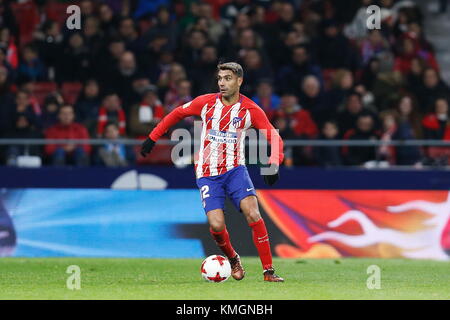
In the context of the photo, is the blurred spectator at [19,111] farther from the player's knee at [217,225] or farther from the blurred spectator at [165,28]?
the player's knee at [217,225]

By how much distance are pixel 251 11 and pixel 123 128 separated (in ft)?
13.1

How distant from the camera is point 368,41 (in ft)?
62.6

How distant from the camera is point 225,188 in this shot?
1088 cm

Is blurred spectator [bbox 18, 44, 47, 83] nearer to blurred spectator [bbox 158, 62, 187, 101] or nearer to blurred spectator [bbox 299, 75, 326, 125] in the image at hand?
blurred spectator [bbox 158, 62, 187, 101]

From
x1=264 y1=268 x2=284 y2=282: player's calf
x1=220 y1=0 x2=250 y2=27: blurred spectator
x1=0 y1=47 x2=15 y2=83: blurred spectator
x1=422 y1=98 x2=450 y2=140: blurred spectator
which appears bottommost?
x1=264 y1=268 x2=284 y2=282: player's calf

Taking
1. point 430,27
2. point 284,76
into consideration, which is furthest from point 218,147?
point 430,27

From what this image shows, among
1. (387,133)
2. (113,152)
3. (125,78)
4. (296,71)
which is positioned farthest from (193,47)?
(387,133)

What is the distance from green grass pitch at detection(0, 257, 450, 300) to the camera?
31.3 feet

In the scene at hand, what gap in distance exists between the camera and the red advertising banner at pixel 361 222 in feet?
50.6

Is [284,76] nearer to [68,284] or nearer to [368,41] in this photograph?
[368,41]

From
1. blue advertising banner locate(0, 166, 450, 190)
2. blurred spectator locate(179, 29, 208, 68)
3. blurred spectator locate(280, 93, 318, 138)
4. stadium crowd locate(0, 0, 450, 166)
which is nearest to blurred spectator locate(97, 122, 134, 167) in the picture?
stadium crowd locate(0, 0, 450, 166)

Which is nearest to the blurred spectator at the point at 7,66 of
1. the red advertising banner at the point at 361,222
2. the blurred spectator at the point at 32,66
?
the blurred spectator at the point at 32,66

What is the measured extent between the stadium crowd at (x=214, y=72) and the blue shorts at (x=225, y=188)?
5.23m

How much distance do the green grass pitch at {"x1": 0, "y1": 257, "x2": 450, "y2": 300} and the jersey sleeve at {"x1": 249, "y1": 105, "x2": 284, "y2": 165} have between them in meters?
1.22
